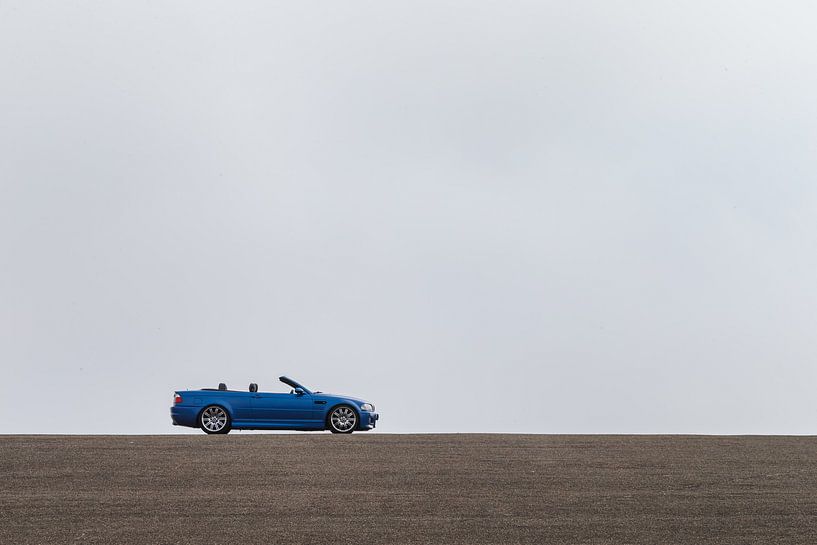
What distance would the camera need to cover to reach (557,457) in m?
16.0

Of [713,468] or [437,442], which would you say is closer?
[713,468]

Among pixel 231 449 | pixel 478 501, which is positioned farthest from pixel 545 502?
pixel 231 449

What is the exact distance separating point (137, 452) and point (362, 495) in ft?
14.4

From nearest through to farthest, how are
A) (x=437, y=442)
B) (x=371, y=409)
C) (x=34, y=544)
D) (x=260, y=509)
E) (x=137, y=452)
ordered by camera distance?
(x=34, y=544) < (x=260, y=509) < (x=137, y=452) < (x=437, y=442) < (x=371, y=409)

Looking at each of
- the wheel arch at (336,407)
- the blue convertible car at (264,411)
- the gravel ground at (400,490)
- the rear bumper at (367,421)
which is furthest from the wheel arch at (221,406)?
the gravel ground at (400,490)

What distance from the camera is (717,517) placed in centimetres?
1242

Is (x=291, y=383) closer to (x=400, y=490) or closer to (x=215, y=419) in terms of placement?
(x=215, y=419)

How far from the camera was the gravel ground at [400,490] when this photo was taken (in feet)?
37.6

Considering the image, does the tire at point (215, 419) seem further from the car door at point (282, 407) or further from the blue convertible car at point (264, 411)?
the car door at point (282, 407)

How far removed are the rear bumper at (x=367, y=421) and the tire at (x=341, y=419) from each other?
0.10 meters

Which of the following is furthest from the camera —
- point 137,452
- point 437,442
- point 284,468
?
point 437,442

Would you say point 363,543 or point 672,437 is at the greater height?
point 672,437

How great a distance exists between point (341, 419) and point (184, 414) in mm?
3079

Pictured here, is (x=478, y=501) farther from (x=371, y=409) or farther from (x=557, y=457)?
(x=371, y=409)
